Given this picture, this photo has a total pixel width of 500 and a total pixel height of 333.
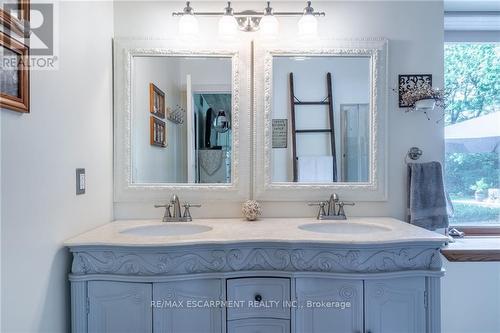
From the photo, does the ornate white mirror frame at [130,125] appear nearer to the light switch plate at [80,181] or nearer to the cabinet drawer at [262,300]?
the light switch plate at [80,181]

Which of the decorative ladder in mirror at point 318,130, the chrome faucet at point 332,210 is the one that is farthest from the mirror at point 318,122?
the chrome faucet at point 332,210

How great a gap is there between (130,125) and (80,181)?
0.47m

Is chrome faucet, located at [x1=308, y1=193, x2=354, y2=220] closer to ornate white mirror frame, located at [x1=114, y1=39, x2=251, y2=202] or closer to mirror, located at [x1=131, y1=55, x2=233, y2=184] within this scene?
ornate white mirror frame, located at [x1=114, y1=39, x2=251, y2=202]

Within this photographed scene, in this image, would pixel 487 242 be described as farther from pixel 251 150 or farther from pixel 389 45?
pixel 251 150

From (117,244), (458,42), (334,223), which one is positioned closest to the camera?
(117,244)

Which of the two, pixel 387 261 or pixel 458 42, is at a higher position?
pixel 458 42

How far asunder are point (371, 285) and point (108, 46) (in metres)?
1.77

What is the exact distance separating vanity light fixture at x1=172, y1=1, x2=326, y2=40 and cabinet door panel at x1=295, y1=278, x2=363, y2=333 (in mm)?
1280

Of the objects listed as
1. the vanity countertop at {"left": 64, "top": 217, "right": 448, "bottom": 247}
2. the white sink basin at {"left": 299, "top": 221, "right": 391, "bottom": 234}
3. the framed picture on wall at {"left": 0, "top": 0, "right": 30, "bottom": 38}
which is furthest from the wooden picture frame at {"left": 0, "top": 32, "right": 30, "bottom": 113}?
the white sink basin at {"left": 299, "top": 221, "right": 391, "bottom": 234}

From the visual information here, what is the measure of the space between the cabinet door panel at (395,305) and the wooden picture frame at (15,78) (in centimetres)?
142

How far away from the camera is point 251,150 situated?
169cm

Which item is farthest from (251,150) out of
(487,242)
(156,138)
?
(487,242)

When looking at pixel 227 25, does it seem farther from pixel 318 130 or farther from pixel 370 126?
pixel 370 126

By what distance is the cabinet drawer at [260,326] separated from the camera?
125cm
